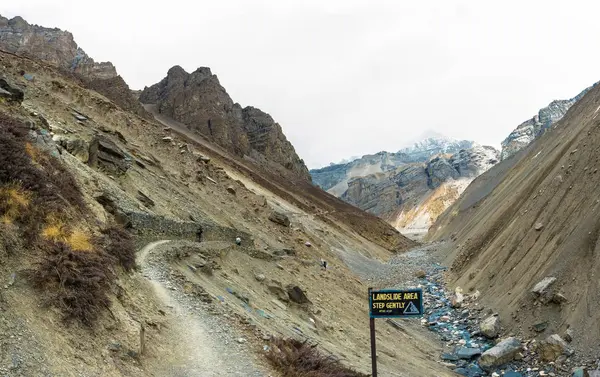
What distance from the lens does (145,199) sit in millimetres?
20188

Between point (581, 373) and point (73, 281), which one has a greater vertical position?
point (581, 373)

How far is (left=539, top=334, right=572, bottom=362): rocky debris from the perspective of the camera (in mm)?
14461

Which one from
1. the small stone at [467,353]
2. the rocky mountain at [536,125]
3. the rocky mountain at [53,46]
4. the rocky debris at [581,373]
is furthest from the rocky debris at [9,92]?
the rocky mountain at [536,125]

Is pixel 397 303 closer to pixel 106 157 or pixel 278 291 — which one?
pixel 278 291

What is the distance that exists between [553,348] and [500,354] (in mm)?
1789

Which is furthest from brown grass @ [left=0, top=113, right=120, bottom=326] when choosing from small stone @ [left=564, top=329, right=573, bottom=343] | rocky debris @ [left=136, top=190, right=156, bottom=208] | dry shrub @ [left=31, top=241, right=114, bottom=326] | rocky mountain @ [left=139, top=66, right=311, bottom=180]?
rocky mountain @ [left=139, top=66, right=311, bottom=180]

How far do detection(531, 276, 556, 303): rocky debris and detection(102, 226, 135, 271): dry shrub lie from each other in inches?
600

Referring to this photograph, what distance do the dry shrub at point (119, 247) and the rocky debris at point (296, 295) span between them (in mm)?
7041

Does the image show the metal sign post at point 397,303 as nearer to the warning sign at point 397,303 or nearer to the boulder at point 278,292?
the warning sign at point 397,303

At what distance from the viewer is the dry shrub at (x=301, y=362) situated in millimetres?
10352

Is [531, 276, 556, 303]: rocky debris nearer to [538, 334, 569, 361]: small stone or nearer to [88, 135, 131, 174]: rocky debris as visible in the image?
[538, 334, 569, 361]: small stone

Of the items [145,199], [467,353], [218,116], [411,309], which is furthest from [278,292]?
[218,116]

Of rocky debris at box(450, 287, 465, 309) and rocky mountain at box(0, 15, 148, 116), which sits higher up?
rocky mountain at box(0, 15, 148, 116)

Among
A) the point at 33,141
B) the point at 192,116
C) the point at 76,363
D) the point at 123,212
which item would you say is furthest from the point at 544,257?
the point at 192,116
